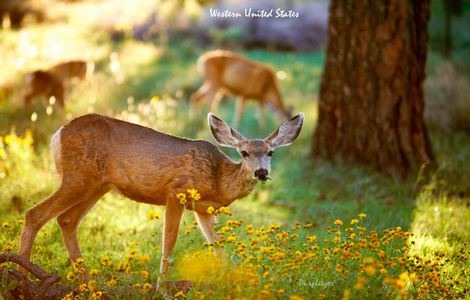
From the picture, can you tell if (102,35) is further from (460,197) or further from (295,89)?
(460,197)

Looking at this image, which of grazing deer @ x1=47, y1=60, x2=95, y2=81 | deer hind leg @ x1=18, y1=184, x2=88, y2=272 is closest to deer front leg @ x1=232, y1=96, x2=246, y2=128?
grazing deer @ x1=47, y1=60, x2=95, y2=81

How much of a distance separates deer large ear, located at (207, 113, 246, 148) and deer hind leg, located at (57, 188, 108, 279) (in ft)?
3.36

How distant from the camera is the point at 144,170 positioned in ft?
18.7

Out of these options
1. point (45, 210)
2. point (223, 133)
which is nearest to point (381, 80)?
point (223, 133)

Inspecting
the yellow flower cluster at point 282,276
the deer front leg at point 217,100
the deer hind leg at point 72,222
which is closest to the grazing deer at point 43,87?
the deer front leg at point 217,100

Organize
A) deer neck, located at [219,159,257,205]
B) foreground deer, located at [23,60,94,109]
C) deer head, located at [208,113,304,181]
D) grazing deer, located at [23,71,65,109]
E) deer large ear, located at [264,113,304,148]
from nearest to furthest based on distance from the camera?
deer head, located at [208,113,304,181], deer neck, located at [219,159,257,205], deer large ear, located at [264,113,304,148], grazing deer, located at [23,71,65,109], foreground deer, located at [23,60,94,109]

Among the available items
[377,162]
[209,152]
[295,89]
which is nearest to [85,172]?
[209,152]

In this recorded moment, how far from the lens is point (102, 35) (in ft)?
57.4

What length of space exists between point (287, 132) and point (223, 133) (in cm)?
54

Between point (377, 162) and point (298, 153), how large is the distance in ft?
5.63

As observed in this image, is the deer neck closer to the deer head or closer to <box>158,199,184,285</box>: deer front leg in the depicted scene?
the deer head

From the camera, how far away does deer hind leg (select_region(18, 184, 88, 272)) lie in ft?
17.6

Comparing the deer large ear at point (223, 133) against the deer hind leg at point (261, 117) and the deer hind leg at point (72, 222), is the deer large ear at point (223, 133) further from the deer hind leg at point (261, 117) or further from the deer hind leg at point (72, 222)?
the deer hind leg at point (261, 117)

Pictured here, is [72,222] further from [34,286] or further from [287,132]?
[287,132]
